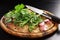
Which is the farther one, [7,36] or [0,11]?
[0,11]

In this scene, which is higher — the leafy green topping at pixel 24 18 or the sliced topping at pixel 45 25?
the leafy green topping at pixel 24 18

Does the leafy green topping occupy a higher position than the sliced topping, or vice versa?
the leafy green topping

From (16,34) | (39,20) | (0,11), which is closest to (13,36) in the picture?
(16,34)

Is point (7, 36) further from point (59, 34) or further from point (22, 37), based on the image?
point (59, 34)

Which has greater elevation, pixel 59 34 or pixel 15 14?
pixel 15 14

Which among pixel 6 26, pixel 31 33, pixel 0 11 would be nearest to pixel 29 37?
pixel 31 33

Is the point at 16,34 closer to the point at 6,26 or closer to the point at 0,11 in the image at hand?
the point at 6,26
